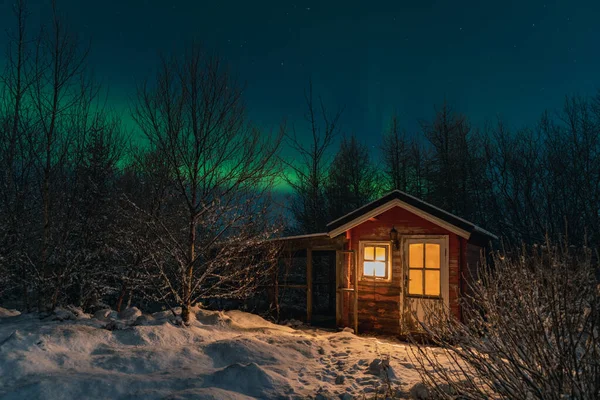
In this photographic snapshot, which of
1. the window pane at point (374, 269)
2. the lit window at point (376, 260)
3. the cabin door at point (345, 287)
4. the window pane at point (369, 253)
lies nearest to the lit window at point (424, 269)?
the lit window at point (376, 260)

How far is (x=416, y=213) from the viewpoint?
33.8 feet

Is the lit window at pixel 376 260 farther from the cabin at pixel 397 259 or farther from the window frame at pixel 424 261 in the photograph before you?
the window frame at pixel 424 261

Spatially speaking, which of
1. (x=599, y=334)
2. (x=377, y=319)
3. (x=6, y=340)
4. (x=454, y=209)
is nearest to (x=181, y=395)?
(x=6, y=340)

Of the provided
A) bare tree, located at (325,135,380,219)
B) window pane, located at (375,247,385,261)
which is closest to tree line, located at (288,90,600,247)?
bare tree, located at (325,135,380,219)

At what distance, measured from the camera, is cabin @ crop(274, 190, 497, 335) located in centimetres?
995

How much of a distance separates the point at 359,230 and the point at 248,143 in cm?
410

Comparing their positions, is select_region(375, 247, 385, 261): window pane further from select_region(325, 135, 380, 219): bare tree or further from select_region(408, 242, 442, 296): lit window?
select_region(325, 135, 380, 219): bare tree

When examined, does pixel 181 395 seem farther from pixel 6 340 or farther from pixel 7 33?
pixel 7 33

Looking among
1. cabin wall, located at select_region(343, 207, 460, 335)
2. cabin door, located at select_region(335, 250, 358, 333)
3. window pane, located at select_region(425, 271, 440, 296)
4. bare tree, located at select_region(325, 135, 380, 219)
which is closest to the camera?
cabin wall, located at select_region(343, 207, 460, 335)

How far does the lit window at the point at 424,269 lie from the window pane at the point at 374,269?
0.75m

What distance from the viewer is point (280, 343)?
8594mm

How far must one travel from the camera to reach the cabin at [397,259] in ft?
32.6

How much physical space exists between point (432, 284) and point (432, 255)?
2.47 feet

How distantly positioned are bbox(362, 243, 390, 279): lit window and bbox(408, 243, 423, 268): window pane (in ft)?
1.94
